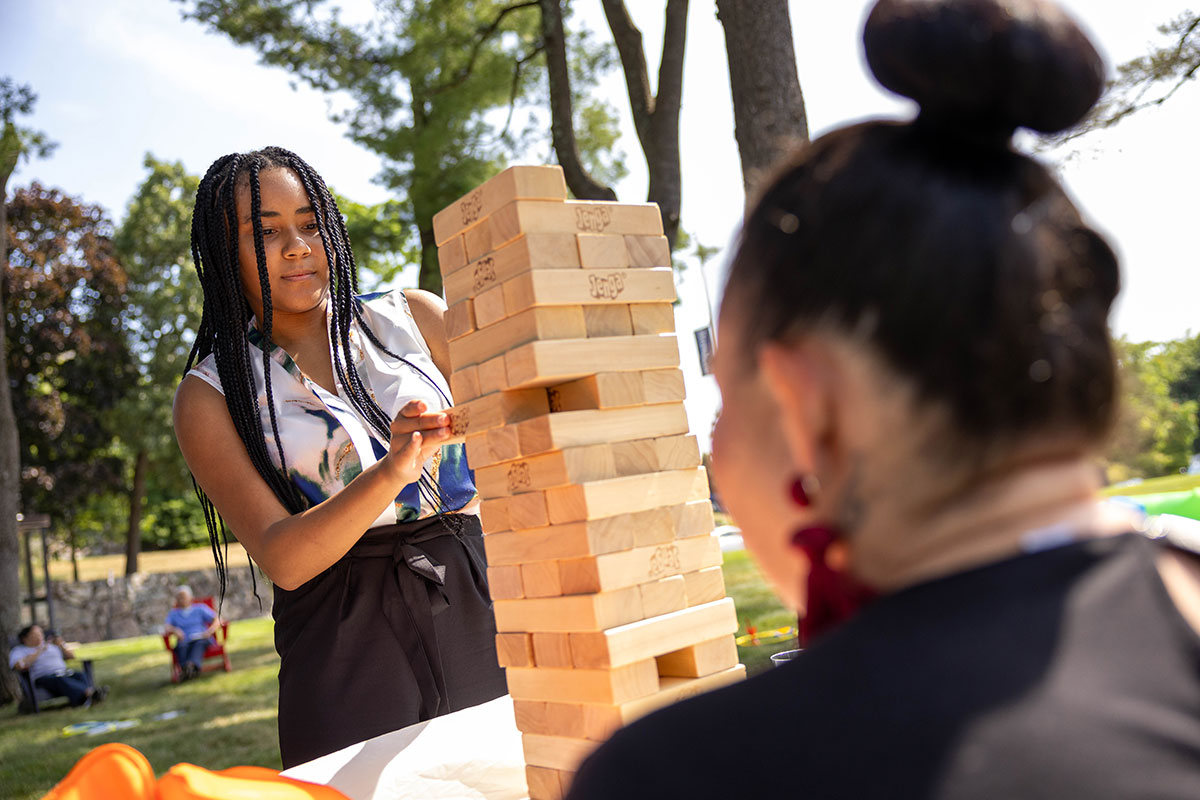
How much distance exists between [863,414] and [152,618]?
24289 mm

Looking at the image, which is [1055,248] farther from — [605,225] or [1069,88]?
[605,225]

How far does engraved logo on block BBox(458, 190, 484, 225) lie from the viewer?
1796mm

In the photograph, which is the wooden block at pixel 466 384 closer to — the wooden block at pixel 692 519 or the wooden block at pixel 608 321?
the wooden block at pixel 608 321

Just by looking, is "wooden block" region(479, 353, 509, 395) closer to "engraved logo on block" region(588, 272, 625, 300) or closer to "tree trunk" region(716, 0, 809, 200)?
"engraved logo on block" region(588, 272, 625, 300)

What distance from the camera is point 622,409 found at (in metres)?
1.75

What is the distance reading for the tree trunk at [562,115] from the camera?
740 cm

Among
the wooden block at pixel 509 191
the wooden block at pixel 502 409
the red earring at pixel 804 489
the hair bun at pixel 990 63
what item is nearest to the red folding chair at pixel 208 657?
the wooden block at pixel 502 409

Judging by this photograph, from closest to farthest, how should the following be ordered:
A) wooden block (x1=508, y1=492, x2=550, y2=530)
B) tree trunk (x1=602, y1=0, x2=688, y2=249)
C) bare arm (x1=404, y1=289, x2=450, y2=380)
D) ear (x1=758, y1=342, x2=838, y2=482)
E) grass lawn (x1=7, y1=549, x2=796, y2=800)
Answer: ear (x1=758, y1=342, x2=838, y2=482) < wooden block (x1=508, y1=492, x2=550, y2=530) < bare arm (x1=404, y1=289, x2=450, y2=380) < tree trunk (x1=602, y1=0, x2=688, y2=249) < grass lawn (x1=7, y1=549, x2=796, y2=800)

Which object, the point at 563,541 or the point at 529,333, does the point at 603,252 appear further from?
the point at 563,541

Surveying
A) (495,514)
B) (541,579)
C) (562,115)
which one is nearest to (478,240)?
(495,514)

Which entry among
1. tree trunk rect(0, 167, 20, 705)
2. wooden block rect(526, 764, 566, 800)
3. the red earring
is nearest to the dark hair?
the red earring

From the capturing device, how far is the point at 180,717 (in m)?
10.5

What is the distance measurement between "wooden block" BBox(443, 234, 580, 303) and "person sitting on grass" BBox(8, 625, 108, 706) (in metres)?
12.4

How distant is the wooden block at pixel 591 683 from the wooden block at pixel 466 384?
1.68ft
